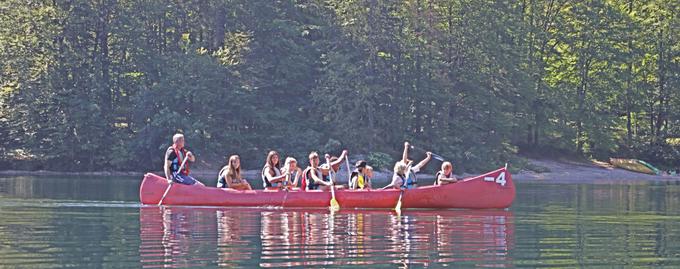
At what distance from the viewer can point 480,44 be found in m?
56.4

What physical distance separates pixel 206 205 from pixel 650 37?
37453 millimetres

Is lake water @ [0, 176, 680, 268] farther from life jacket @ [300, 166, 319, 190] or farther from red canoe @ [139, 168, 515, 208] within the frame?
life jacket @ [300, 166, 319, 190]

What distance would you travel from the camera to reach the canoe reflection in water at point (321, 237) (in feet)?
54.4

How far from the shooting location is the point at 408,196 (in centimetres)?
2645

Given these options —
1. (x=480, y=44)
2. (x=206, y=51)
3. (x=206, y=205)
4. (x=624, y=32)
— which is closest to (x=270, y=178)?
(x=206, y=205)

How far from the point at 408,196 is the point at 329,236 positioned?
679cm

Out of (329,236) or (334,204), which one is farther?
(334,204)

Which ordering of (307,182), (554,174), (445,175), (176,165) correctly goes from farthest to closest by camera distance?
(554,174)
(307,182)
(445,175)
(176,165)

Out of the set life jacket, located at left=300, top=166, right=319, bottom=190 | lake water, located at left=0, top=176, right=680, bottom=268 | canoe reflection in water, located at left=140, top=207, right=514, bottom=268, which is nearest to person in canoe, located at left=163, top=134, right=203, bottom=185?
lake water, located at left=0, top=176, right=680, bottom=268

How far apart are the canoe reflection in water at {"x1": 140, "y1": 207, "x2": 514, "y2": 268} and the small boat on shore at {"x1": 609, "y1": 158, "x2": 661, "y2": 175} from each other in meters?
31.7

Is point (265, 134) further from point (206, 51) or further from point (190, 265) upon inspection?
point (190, 265)

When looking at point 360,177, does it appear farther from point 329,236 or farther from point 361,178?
point 329,236

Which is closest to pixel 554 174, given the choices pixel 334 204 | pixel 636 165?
pixel 636 165

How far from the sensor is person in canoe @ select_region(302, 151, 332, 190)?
27.5 metres
